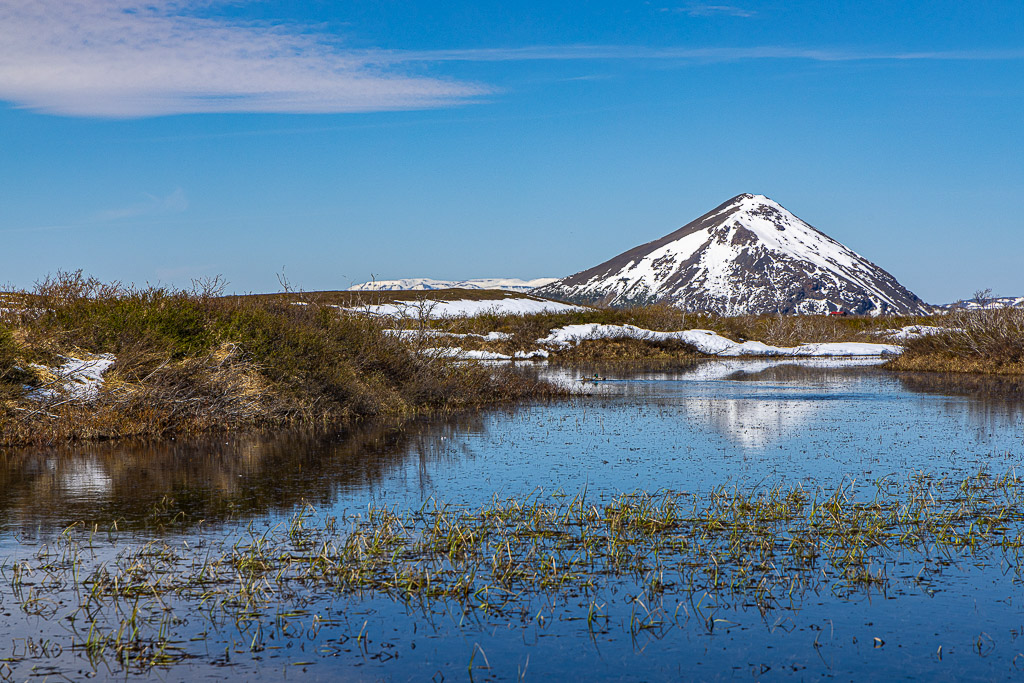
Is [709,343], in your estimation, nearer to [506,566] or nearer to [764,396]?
[764,396]

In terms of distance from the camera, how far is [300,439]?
17062 mm

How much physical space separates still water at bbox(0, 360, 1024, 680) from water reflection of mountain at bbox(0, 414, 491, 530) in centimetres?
5

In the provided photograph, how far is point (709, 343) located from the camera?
56.5 m

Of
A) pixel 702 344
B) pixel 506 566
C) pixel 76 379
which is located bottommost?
pixel 506 566

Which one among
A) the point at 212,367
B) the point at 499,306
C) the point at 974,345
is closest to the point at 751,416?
the point at 212,367

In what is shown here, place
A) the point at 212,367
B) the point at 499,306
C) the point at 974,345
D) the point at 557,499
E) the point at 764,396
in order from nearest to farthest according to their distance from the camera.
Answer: the point at 557,499
the point at 212,367
the point at 764,396
the point at 974,345
the point at 499,306

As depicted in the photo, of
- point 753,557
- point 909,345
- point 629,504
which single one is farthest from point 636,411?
point 909,345

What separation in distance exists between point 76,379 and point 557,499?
985 cm

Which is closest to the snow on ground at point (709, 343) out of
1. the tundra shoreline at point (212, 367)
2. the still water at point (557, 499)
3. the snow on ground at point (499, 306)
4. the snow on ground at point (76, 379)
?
the snow on ground at point (499, 306)

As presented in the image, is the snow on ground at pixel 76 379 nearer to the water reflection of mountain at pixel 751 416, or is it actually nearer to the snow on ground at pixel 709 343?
the water reflection of mountain at pixel 751 416

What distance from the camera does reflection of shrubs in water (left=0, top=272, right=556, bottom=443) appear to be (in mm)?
16484

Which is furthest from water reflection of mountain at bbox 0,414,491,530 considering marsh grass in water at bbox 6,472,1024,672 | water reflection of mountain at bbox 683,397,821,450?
water reflection of mountain at bbox 683,397,821,450

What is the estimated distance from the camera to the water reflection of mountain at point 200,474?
10523 millimetres

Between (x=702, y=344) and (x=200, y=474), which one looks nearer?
(x=200, y=474)
